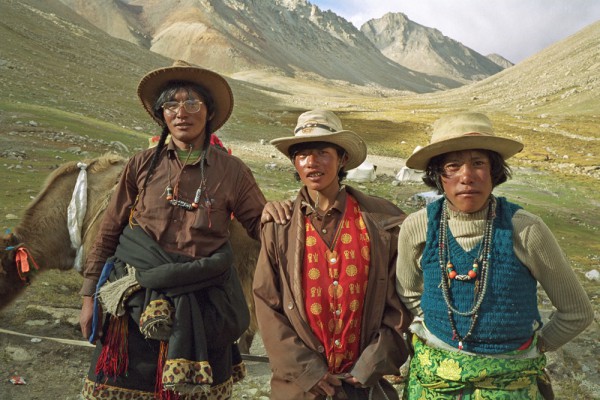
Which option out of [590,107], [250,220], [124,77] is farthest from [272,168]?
[590,107]

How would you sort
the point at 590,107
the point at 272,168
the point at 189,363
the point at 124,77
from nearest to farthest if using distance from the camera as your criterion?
the point at 189,363, the point at 272,168, the point at 124,77, the point at 590,107

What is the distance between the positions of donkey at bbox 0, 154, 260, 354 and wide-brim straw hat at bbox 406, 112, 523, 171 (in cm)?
228

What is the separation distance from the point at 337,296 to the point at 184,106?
1172 mm

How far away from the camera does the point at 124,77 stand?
35.8 meters

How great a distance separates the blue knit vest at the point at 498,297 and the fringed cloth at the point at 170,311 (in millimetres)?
1022

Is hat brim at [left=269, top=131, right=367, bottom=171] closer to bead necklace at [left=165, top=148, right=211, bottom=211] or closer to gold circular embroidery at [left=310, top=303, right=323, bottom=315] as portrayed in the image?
bead necklace at [left=165, top=148, right=211, bottom=211]

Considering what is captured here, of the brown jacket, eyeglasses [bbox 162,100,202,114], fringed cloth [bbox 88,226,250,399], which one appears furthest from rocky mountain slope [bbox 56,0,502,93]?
the brown jacket

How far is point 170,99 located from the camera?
250cm

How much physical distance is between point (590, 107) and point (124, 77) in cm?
4017

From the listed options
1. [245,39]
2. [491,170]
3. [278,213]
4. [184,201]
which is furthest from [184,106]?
[245,39]

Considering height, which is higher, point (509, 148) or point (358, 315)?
point (509, 148)

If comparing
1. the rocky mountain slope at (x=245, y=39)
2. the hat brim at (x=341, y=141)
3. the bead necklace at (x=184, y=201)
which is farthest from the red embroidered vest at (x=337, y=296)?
the rocky mountain slope at (x=245, y=39)

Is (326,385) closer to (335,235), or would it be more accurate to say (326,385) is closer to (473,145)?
(335,235)

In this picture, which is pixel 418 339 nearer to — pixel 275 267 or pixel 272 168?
pixel 275 267
